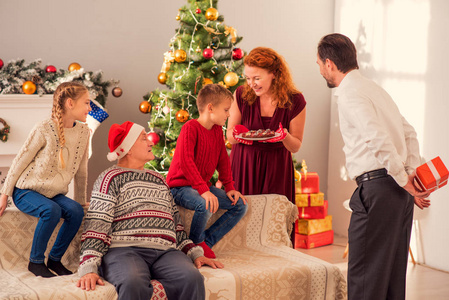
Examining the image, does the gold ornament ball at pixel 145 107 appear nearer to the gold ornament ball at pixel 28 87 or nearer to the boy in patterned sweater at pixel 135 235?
the gold ornament ball at pixel 28 87

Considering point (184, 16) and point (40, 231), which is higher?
point (184, 16)

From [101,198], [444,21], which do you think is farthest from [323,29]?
[101,198]

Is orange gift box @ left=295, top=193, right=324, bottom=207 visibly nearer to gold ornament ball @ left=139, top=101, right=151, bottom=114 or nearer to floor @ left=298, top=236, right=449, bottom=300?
floor @ left=298, top=236, right=449, bottom=300

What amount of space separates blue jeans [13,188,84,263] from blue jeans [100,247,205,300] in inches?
10.2

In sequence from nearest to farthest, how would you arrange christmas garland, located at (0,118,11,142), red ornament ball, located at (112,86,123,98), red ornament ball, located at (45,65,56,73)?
christmas garland, located at (0,118,11,142)
red ornament ball, located at (45,65,56,73)
red ornament ball, located at (112,86,123,98)

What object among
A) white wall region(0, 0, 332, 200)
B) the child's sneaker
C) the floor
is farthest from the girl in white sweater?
the floor

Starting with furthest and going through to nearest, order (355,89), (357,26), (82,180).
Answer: (357,26) → (82,180) → (355,89)

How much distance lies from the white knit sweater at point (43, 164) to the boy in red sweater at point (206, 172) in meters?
0.54

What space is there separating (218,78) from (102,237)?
1998mm

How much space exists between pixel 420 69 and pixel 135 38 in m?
2.47

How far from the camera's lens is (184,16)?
389cm

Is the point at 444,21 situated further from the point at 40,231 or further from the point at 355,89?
the point at 40,231

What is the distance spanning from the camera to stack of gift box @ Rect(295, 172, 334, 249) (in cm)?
470

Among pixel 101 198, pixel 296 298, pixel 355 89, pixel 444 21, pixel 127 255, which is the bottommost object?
pixel 296 298
